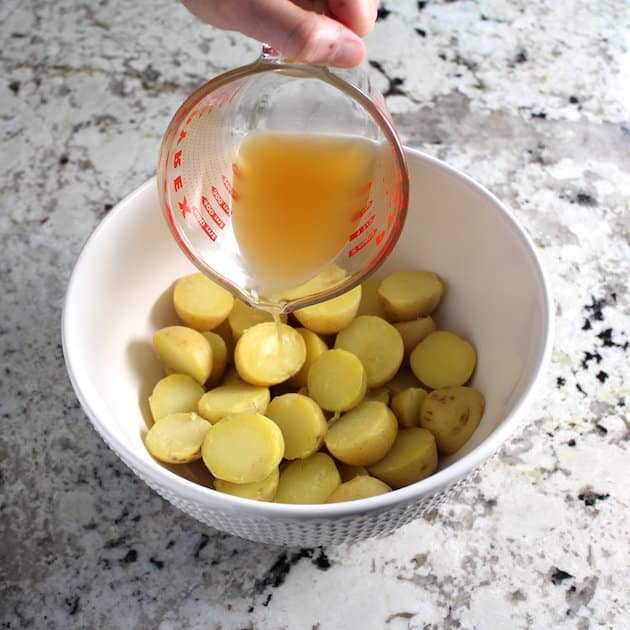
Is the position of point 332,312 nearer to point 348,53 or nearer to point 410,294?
point 410,294

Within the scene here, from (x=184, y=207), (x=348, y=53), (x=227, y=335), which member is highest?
(x=348, y=53)

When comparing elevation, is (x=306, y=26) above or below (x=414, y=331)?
above

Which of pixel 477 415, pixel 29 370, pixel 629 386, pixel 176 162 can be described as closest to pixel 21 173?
pixel 29 370

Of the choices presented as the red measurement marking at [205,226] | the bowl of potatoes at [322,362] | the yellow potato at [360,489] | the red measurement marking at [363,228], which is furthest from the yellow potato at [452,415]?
the red measurement marking at [205,226]

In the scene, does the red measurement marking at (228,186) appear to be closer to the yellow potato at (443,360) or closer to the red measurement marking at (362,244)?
the red measurement marking at (362,244)

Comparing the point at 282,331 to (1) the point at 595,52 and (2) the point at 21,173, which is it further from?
(1) the point at 595,52

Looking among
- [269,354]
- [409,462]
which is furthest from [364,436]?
[269,354]

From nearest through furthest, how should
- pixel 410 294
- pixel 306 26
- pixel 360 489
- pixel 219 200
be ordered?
1. pixel 306 26
2. pixel 360 489
3. pixel 219 200
4. pixel 410 294
